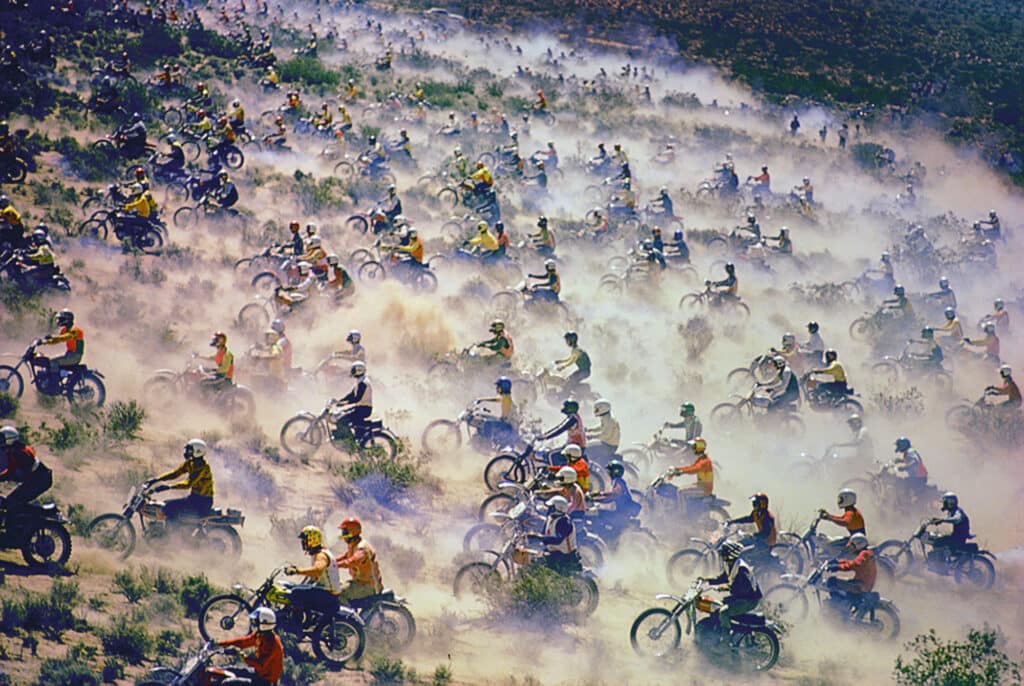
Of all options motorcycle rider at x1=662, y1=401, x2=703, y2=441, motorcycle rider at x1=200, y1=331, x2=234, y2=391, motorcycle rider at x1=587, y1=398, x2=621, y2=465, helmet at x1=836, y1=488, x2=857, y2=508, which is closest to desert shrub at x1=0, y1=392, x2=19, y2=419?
motorcycle rider at x1=200, y1=331, x2=234, y2=391

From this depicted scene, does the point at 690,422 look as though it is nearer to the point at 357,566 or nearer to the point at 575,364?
the point at 575,364

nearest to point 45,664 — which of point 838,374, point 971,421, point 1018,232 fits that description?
point 838,374

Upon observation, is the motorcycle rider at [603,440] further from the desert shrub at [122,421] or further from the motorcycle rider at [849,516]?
the desert shrub at [122,421]

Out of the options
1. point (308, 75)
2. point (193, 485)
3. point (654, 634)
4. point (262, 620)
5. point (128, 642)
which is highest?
point (308, 75)

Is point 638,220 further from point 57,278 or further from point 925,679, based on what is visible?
point 925,679

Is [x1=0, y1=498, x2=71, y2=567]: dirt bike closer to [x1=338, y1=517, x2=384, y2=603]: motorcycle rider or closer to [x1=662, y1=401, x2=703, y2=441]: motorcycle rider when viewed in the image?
[x1=338, y1=517, x2=384, y2=603]: motorcycle rider

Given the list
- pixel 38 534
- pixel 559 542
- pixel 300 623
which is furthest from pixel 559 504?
pixel 38 534

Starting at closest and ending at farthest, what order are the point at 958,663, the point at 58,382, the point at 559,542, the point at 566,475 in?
the point at 559,542 → the point at 566,475 → the point at 958,663 → the point at 58,382
